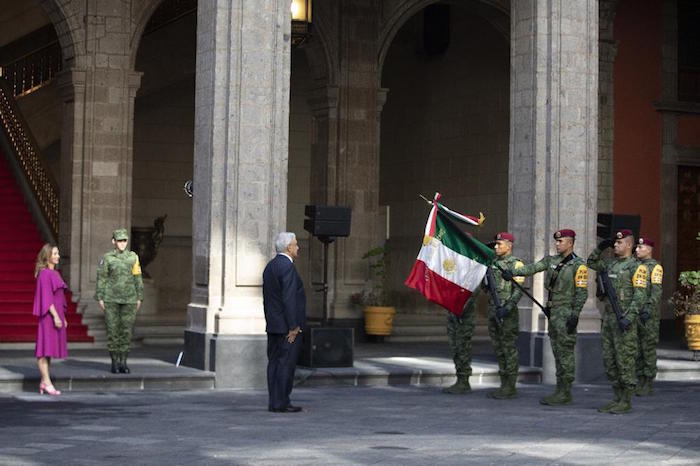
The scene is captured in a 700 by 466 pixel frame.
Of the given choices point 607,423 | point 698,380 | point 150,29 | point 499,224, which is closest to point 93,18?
point 150,29

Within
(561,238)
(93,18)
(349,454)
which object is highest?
(93,18)

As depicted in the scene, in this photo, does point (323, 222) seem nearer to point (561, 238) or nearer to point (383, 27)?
point (561, 238)

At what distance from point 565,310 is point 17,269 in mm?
10881

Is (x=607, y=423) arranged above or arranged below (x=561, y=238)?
below

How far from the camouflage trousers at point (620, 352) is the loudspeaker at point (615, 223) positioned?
3618mm

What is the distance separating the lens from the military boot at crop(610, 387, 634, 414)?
1368 centimetres

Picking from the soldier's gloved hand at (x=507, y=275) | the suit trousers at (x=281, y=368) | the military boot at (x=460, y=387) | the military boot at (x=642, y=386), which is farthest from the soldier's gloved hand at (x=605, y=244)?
the suit trousers at (x=281, y=368)

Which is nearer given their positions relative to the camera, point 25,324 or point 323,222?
point 323,222

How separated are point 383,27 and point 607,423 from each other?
12.9 meters

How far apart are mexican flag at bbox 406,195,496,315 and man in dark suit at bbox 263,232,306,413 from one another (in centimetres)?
284

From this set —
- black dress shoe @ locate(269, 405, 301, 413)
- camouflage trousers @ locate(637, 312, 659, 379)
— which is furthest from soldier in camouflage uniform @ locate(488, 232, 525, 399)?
black dress shoe @ locate(269, 405, 301, 413)

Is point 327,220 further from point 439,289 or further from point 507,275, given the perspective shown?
point 507,275

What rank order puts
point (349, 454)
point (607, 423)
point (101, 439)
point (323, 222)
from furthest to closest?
point (323, 222) < point (607, 423) < point (101, 439) < point (349, 454)

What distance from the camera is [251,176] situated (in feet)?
52.6
